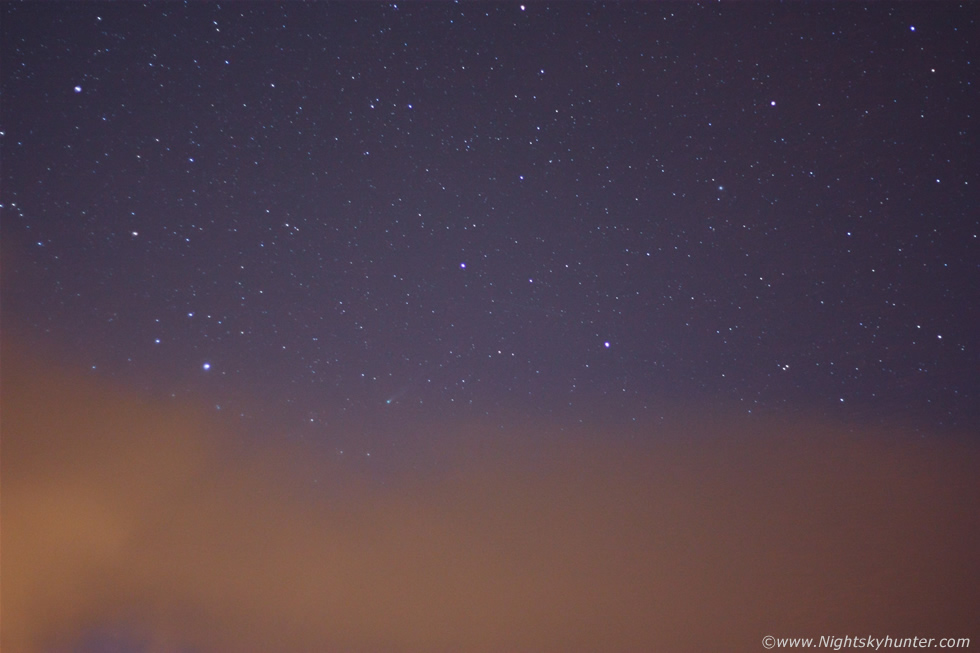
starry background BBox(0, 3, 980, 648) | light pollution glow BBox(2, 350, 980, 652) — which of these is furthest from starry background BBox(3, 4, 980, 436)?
light pollution glow BBox(2, 350, 980, 652)

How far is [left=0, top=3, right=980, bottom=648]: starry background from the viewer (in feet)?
3.97

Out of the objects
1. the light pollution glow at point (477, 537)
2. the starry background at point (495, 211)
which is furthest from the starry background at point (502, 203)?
the light pollution glow at point (477, 537)

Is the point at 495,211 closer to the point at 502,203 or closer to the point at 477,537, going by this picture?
the point at 502,203

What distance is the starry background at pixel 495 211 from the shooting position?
3.97ft

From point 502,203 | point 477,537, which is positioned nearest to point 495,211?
point 502,203

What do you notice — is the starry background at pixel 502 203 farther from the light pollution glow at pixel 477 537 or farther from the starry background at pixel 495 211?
the light pollution glow at pixel 477 537

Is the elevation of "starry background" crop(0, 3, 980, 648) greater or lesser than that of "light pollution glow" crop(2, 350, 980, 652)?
greater

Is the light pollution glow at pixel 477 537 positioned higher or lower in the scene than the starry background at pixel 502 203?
lower

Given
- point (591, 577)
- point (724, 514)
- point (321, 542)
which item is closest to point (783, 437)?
point (724, 514)

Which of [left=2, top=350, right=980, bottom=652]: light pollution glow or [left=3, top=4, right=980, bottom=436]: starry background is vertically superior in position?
[left=3, top=4, right=980, bottom=436]: starry background

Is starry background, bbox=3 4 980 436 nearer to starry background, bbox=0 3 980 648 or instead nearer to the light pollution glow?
starry background, bbox=0 3 980 648

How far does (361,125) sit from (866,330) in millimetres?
1234

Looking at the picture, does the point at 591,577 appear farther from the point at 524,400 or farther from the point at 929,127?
the point at 929,127

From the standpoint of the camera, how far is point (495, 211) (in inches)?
50.6
